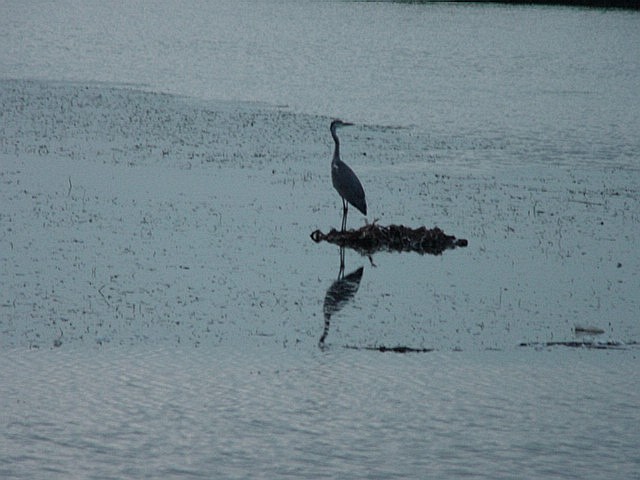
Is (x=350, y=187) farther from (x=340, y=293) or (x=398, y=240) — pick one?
(x=340, y=293)

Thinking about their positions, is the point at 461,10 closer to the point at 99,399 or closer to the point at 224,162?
the point at 224,162

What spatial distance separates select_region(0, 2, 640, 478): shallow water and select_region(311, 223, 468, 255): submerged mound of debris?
408 mm

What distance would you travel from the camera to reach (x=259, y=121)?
36812 millimetres

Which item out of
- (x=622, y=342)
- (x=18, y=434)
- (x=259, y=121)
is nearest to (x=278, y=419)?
(x=18, y=434)

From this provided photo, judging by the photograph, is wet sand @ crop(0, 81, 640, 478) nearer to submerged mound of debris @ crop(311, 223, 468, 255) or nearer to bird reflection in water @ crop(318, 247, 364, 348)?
bird reflection in water @ crop(318, 247, 364, 348)

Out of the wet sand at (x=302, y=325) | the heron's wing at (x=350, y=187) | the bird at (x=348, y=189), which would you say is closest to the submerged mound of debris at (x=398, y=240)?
the wet sand at (x=302, y=325)

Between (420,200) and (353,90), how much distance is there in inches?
1045

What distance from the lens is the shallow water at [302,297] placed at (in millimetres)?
11703

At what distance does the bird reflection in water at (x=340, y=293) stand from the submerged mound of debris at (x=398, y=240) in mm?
1451

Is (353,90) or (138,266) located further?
(353,90)

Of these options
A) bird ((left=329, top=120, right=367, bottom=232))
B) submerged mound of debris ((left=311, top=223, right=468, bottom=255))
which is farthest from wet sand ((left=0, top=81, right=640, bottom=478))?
bird ((left=329, top=120, right=367, bottom=232))

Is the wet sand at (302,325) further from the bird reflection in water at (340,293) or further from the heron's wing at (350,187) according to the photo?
the heron's wing at (350,187)

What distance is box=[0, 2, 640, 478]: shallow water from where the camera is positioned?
11.7 meters

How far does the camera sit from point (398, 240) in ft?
66.4
